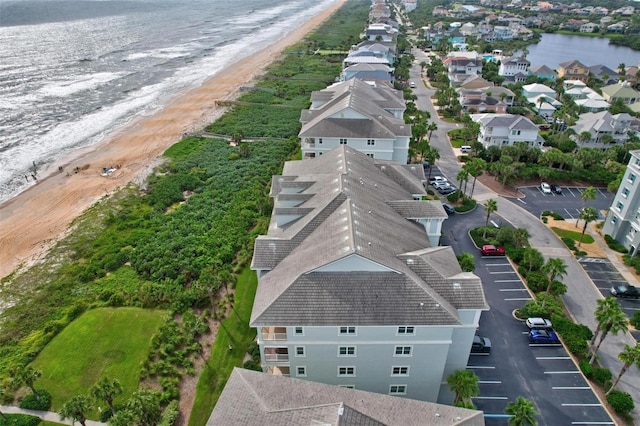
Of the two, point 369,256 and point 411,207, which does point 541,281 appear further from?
point 369,256

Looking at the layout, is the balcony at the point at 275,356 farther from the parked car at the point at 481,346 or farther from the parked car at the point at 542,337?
the parked car at the point at 542,337

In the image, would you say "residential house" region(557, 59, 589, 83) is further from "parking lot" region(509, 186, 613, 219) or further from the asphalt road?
the asphalt road

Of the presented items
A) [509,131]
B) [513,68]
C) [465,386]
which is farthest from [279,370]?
[513,68]

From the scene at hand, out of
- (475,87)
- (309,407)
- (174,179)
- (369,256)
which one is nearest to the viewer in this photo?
(309,407)

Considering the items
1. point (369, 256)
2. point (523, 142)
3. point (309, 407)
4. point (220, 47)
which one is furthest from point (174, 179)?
point (220, 47)

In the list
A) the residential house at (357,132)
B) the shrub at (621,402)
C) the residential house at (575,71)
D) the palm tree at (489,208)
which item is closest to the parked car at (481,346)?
the shrub at (621,402)

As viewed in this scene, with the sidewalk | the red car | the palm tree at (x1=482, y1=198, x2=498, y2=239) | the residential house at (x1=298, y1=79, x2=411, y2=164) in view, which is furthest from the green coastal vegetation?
the palm tree at (x1=482, y1=198, x2=498, y2=239)
